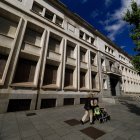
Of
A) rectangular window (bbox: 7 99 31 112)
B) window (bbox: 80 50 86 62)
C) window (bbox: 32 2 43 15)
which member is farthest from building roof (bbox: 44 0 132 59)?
rectangular window (bbox: 7 99 31 112)

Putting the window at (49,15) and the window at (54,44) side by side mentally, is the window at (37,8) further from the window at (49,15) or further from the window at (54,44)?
the window at (54,44)

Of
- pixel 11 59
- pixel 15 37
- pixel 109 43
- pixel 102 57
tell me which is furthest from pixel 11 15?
pixel 109 43

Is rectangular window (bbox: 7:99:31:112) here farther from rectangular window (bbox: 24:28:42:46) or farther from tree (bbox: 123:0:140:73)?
tree (bbox: 123:0:140:73)

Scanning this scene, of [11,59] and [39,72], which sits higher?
[11,59]

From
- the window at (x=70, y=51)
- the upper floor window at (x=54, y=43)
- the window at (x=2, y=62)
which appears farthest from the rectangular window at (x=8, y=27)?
the window at (x=70, y=51)

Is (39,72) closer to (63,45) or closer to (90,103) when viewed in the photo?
(63,45)

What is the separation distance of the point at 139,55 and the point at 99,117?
16.7 ft

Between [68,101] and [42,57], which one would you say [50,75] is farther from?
[68,101]

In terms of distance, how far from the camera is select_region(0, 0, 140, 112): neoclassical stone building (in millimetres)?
8273

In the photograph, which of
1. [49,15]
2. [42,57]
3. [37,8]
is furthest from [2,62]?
[49,15]

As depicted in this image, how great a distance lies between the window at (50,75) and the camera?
10.7 m

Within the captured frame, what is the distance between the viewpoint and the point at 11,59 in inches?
322

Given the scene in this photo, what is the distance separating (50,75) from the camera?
1112 cm

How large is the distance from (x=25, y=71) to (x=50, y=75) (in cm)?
267
